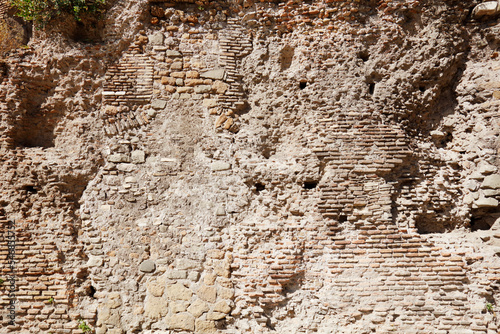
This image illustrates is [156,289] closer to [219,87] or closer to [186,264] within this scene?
[186,264]

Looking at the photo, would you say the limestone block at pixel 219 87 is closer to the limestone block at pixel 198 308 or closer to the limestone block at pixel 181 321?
the limestone block at pixel 198 308

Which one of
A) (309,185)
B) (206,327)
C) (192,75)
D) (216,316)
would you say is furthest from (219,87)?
(206,327)

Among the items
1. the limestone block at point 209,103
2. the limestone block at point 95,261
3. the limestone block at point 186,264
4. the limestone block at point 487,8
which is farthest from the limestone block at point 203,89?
the limestone block at point 487,8

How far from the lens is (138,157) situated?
15.3 feet

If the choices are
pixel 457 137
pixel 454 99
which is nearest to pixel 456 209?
pixel 457 137

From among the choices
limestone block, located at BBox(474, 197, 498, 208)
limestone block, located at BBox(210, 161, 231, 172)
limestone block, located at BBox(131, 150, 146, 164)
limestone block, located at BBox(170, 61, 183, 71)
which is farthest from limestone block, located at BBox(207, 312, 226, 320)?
limestone block, located at BBox(474, 197, 498, 208)

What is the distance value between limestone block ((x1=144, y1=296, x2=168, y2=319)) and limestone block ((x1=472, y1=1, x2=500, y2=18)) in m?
5.39

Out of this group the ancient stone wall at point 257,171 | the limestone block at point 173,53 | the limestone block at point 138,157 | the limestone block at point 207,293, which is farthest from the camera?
the limestone block at point 173,53

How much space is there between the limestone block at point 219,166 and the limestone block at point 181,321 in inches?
70.7

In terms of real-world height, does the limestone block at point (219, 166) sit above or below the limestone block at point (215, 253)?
above

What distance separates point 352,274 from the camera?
413 cm

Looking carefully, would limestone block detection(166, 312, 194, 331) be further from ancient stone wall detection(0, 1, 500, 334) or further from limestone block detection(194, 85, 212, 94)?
limestone block detection(194, 85, 212, 94)

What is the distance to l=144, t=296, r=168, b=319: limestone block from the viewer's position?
4.25 metres

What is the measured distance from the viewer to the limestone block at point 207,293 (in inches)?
168
